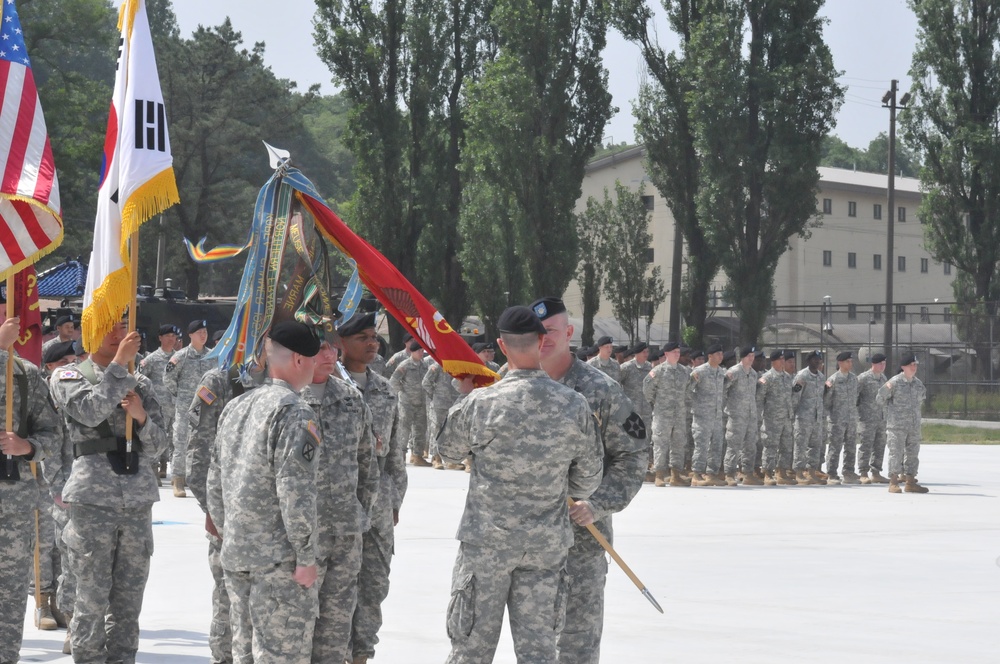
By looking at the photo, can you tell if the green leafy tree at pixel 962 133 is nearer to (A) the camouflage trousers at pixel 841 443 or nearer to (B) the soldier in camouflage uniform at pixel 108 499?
(A) the camouflage trousers at pixel 841 443

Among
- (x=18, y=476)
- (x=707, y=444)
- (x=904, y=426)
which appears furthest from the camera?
(x=707, y=444)

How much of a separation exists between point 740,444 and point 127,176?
13.0 meters

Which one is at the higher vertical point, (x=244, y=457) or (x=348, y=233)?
(x=348, y=233)

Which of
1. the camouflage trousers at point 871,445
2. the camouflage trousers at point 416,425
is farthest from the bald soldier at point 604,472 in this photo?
the camouflage trousers at point 871,445

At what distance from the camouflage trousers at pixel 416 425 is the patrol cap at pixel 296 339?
15164 mm

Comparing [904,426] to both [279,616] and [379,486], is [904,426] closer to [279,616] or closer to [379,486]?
[379,486]

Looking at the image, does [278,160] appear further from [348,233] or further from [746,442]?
[746,442]

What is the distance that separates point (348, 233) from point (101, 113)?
43.6 meters

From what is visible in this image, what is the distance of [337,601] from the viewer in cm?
667

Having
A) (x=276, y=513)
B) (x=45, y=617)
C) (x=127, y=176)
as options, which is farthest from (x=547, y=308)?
(x=45, y=617)

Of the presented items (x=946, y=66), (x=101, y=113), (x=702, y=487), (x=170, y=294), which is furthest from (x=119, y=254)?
(x=101, y=113)

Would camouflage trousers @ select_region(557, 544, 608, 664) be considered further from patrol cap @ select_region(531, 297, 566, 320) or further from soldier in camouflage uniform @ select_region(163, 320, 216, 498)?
soldier in camouflage uniform @ select_region(163, 320, 216, 498)

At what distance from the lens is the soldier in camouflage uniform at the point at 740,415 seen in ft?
62.7

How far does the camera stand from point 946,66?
4072 centimetres
